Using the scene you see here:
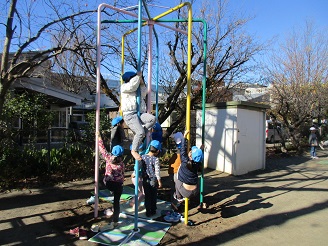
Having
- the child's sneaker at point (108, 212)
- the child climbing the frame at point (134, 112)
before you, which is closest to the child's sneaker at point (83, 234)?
the child's sneaker at point (108, 212)

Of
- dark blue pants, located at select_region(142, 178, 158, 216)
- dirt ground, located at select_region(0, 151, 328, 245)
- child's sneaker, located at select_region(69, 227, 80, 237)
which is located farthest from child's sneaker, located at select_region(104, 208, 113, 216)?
child's sneaker, located at select_region(69, 227, 80, 237)

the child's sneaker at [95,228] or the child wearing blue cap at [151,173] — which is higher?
the child wearing blue cap at [151,173]

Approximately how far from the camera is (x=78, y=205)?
5324 millimetres

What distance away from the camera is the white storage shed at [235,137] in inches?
333

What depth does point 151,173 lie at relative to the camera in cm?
463

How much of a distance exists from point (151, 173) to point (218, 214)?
1543 millimetres

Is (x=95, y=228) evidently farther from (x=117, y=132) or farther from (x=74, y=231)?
(x=117, y=132)

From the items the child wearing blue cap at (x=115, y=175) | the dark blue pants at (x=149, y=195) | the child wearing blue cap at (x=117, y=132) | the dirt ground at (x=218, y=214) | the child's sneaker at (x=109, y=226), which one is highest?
the child wearing blue cap at (x=117, y=132)

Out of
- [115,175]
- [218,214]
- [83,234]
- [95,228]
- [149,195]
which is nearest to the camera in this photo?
[83,234]

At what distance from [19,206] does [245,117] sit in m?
6.63

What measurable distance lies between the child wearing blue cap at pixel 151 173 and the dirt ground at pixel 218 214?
58 cm

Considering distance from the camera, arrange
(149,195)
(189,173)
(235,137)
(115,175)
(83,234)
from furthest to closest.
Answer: (235,137), (149,195), (189,173), (115,175), (83,234)

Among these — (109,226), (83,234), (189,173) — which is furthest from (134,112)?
(83,234)

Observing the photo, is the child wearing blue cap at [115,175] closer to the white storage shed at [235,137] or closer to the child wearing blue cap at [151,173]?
the child wearing blue cap at [151,173]
